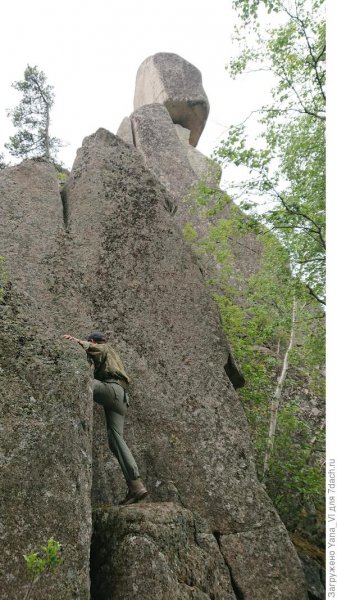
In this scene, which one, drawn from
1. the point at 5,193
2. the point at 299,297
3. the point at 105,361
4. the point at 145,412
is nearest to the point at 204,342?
the point at 145,412

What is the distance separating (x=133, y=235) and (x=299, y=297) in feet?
15.9

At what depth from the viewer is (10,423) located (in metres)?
Result: 5.81

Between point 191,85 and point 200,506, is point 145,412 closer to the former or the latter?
point 200,506

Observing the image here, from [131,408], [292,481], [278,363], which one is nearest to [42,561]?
[131,408]

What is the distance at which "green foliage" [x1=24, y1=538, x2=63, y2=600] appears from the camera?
454 centimetres

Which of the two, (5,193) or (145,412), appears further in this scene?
(5,193)

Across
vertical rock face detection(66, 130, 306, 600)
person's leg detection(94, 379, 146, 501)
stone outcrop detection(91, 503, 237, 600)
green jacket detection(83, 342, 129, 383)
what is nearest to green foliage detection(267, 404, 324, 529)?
vertical rock face detection(66, 130, 306, 600)

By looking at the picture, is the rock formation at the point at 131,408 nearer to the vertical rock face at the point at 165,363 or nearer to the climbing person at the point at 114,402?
the vertical rock face at the point at 165,363

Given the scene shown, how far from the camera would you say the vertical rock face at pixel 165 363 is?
8648 mm

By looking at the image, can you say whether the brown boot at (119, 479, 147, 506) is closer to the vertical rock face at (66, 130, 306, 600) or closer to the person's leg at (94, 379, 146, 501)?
the person's leg at (94, 379, 146, 501)

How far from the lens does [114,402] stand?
26.8 feet

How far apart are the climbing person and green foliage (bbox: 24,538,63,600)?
2.55 meters

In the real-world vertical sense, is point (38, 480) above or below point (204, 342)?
Result: below
